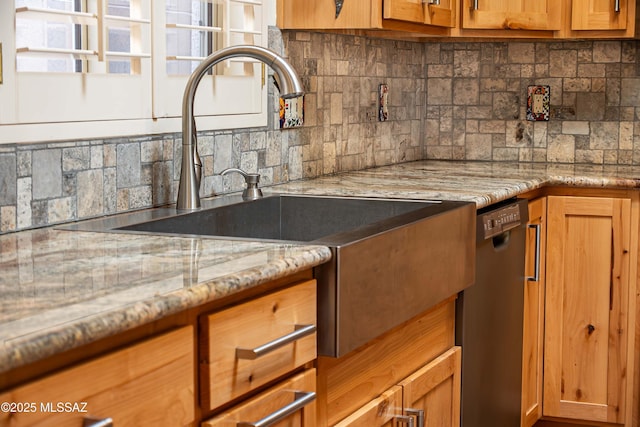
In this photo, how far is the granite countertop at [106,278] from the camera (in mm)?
1147

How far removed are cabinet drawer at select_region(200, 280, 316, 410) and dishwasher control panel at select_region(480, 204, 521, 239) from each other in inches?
41.1

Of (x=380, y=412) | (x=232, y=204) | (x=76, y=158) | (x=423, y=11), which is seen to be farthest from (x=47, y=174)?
(x=423, y=11)

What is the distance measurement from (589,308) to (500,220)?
30.5 inches

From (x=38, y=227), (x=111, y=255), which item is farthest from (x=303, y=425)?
(x=38, y=227)

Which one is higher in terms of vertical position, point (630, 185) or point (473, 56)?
point (473, 56)

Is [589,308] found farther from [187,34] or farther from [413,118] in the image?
[187,34]

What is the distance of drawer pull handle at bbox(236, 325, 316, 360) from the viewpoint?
156cm

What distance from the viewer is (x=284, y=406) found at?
5.63 ft

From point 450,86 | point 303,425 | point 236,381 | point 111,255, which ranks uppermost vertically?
point 450,86

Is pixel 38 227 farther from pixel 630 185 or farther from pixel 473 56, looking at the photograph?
pixel 473 56

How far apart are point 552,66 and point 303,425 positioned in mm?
2669

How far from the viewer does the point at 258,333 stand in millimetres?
1602

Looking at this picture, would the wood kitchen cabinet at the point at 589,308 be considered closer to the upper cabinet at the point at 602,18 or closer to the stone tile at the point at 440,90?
the upper cabinet at the point at 602,18

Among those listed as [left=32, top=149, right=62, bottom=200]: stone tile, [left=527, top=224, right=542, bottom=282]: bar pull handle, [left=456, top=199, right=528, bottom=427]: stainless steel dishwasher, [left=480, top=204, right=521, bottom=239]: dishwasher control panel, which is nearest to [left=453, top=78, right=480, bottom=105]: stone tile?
[left=527, top=224, right=542, bottom=282]: bar pull handle
